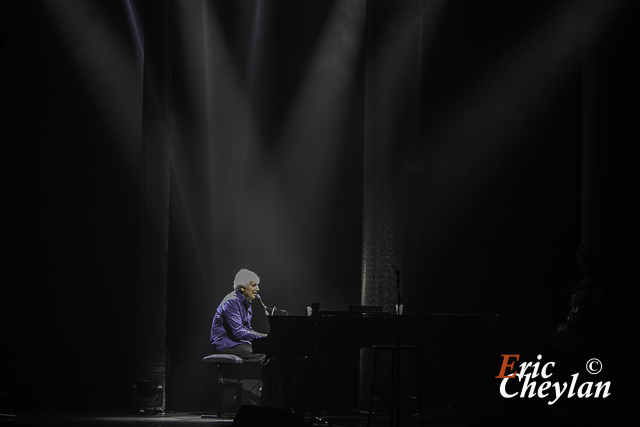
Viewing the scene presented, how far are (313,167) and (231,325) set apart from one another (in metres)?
2.04

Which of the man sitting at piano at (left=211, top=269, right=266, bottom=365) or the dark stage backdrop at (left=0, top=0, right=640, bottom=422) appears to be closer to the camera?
the man sitting at piano at (left=211, top=269, right=266, bottom=365)

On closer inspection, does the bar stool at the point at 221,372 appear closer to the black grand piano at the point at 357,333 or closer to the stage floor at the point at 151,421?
the stage floor at the point at 151,421

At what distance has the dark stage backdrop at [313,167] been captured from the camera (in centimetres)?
813

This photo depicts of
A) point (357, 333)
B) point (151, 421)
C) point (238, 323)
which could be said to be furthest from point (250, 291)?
point (151, 421)

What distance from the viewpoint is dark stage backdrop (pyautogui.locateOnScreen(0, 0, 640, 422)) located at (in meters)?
8.13

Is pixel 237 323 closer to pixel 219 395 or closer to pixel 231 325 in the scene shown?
pixel 231 325

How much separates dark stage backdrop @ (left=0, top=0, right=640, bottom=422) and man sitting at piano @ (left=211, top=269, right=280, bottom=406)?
2.58 ft

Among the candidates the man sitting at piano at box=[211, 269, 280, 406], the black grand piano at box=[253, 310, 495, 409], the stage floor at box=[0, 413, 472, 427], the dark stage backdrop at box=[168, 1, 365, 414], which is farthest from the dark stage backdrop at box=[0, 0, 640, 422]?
the black grand piano at box=[253, 310, 495, 409]

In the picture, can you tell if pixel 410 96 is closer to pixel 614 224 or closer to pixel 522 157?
pixel 522 157

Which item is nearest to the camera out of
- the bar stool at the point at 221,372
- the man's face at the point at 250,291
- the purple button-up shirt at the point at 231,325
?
the bar stool at the point at 221,372

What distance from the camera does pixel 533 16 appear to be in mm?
8586

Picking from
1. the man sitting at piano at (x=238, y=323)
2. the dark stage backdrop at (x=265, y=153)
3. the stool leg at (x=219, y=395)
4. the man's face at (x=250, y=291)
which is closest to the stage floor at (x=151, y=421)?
the stool leg at (x=219, y=395)

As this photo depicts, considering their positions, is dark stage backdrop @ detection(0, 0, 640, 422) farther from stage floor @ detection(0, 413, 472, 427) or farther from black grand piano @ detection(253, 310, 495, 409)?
black grand piano @ detection(253, 310, 495, 409)

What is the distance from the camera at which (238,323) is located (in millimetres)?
7730
